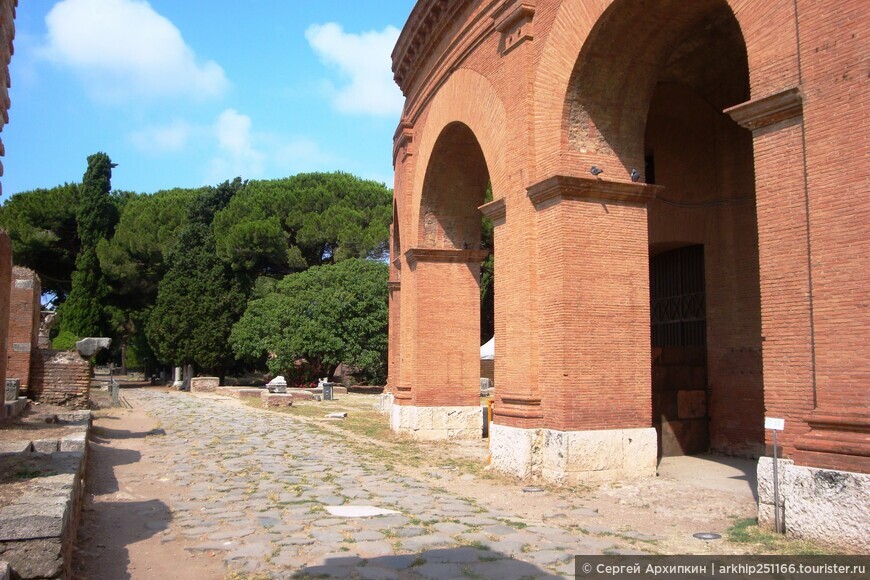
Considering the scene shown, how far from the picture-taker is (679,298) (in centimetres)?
1211

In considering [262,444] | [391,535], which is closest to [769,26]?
[391,535]

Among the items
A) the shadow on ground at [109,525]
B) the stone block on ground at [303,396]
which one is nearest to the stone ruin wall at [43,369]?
the shadow on ground at [109,525]

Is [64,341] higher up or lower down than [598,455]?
higher up

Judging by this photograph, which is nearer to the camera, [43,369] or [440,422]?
[440,422]

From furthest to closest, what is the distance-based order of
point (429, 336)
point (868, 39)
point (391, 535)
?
point (429, 336), point (391, 535), point (868, 39)

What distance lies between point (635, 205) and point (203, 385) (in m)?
26.2

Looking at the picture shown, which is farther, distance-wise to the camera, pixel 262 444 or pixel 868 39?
pixel 262 444

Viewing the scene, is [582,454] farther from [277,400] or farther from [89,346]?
[277,400]

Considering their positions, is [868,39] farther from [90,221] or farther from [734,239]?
[90,221]

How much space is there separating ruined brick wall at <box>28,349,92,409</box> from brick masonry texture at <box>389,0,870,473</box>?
22.4ft

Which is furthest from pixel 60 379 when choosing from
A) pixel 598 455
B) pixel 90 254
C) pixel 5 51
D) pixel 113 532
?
pixel 90 254

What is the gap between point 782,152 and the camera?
19.5 ft

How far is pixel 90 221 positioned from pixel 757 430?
35.5 metres

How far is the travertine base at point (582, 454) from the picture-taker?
838cm
